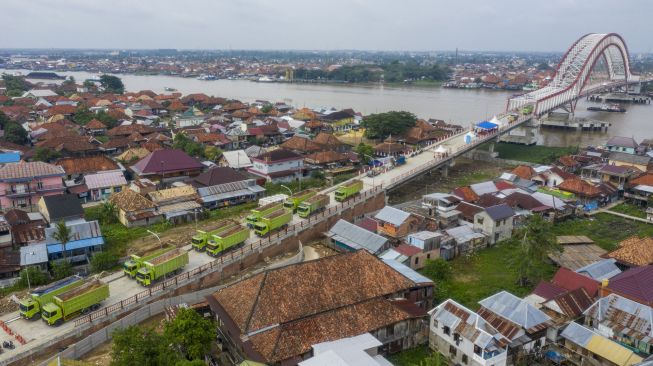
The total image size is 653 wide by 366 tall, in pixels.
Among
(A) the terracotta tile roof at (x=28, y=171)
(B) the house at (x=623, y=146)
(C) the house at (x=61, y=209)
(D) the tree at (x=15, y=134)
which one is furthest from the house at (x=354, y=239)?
(D) the tree at (x=15, y=134)

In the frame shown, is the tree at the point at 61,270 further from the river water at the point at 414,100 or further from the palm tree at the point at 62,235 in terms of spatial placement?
the river water at the point at 414,100

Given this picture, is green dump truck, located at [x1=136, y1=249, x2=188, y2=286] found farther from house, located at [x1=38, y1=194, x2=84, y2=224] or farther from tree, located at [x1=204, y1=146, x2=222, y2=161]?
tree, located at [x1=204, y1=146, x2=222, y2=161]

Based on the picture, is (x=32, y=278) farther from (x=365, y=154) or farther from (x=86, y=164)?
(x=365, y=154)

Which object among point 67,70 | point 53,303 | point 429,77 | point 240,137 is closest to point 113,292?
point 53,303

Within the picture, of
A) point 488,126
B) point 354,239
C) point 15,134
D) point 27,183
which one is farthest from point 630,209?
point 15,134

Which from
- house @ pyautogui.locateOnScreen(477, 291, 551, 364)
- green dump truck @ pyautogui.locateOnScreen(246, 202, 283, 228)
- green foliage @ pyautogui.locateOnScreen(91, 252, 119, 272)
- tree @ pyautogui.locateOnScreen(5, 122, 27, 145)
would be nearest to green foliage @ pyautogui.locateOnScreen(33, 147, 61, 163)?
tree @ pyautogui.locateOnScreen(5, 122, 27, 145)

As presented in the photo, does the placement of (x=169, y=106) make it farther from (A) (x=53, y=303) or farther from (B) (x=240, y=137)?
(A) (x=53, y=303)
